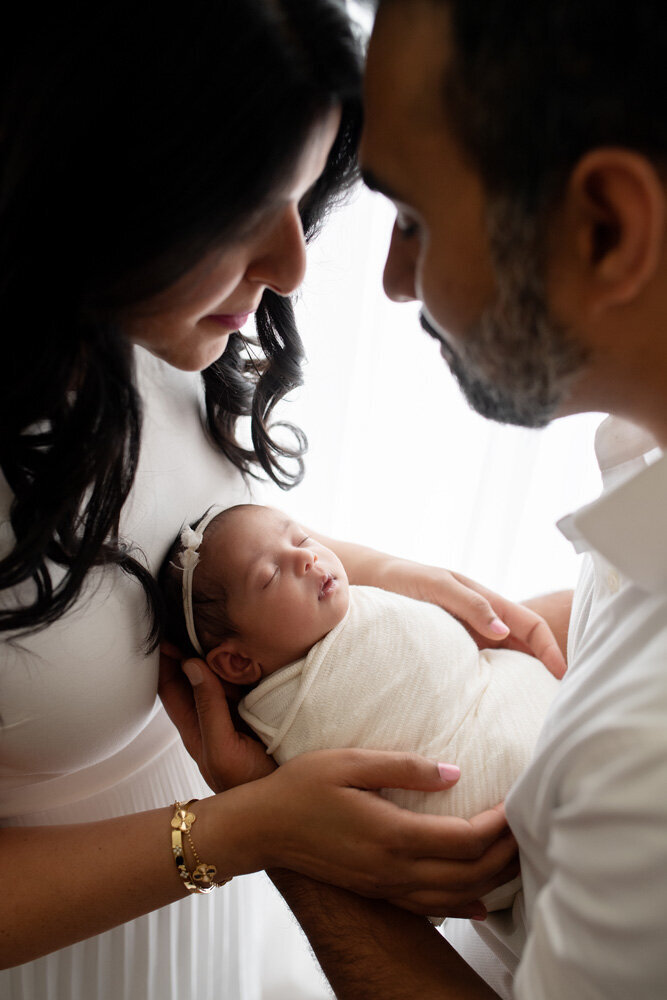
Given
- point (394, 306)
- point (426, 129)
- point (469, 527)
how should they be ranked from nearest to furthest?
point (426, 129) < point (394, 306) < point (469, 527)

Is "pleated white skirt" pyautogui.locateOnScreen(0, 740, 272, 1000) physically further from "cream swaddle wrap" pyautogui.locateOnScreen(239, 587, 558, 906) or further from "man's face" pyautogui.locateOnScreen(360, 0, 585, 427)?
"man's face" pyautogui.locateOnScreen(360, 0, 585, 427)

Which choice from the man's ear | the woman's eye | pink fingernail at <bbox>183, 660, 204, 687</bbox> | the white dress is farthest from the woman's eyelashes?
pink fingernail at <bbox>183, 660, 204, 687</bbox>

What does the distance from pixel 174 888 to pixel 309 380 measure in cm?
150

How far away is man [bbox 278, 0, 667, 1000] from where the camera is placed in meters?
0.71

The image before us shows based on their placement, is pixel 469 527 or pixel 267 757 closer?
pixel 267 757

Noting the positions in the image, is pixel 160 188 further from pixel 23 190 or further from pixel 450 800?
pixel 450 800

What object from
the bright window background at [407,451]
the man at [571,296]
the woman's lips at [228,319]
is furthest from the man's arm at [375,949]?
the bright window background at [407,451]

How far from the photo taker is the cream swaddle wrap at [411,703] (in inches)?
45.4

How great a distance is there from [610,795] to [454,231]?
1.98 ft

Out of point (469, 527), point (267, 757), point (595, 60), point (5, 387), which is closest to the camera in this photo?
point (595, 60)

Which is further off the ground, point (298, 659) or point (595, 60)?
point (595, 60)

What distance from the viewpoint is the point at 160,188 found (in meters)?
0.84

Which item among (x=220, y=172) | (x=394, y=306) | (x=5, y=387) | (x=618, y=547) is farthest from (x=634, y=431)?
(x=394, y=306)

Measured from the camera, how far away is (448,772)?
1.09m
